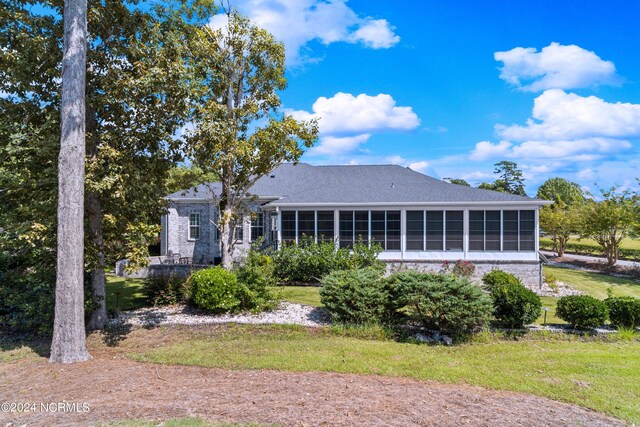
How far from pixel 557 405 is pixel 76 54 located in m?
9.50

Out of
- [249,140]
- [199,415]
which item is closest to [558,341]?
[199,415]

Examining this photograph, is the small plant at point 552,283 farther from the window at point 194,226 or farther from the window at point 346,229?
the window at point 194,226

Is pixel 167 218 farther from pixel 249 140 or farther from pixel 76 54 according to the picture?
pixel 76 54

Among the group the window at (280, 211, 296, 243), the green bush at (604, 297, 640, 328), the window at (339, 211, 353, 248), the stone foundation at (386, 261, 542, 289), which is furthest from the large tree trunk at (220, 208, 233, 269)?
the green bush at (604, 297, 640, 328)

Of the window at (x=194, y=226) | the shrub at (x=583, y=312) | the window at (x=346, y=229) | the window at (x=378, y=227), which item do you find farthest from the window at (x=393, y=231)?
the window at (x=194, y=226)

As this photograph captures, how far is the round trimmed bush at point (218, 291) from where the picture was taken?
32.9 ft

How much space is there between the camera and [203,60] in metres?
11.5

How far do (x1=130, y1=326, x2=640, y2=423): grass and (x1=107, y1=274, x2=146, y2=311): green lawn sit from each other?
406cm

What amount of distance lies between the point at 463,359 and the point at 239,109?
937cm

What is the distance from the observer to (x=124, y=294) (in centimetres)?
1325

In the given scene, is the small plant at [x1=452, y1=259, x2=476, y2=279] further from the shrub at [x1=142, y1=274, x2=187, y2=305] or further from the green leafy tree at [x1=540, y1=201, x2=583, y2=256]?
the green leafy tree at [x1=540, y1=201, x2=583, y2=256]

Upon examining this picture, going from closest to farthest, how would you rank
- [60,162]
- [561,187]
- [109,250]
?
1. [60,162]
2. [109,250]
3. [561,187]

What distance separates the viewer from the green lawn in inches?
454

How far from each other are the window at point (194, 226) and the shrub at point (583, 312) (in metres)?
16.8
